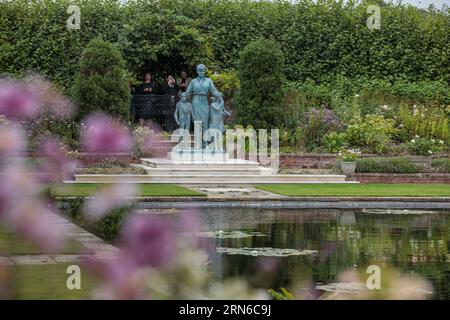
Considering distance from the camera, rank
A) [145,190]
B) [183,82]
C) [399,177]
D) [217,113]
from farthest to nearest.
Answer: [183,82] < [217,113] < [399,177] < [145,190]

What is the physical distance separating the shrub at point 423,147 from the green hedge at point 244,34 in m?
5.21

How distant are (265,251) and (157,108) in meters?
17.1

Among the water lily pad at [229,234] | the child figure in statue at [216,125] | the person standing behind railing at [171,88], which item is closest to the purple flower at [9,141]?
the water lily pad at [229,234]

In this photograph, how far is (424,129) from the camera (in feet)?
85.5

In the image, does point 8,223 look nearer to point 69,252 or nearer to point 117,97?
point 69,252

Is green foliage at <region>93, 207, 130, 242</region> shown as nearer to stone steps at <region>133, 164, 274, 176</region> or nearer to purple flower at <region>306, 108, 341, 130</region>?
stone steps at <region>133, 164, 274, 176</region>

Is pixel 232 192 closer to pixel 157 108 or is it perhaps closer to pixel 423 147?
pixel 423 147

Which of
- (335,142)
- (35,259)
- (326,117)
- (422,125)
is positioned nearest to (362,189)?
(335,142)

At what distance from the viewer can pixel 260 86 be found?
2670 cm

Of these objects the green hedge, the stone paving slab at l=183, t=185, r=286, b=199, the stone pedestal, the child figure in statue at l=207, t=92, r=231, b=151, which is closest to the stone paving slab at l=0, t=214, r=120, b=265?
the stone paving slab at l=183, t=185, r=286, b=199

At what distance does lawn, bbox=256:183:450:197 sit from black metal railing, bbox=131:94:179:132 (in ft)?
24.1

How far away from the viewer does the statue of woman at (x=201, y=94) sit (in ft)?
75.8

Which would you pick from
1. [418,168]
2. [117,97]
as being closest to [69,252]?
[418,168]

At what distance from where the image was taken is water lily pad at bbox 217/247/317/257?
1089 centimetres
